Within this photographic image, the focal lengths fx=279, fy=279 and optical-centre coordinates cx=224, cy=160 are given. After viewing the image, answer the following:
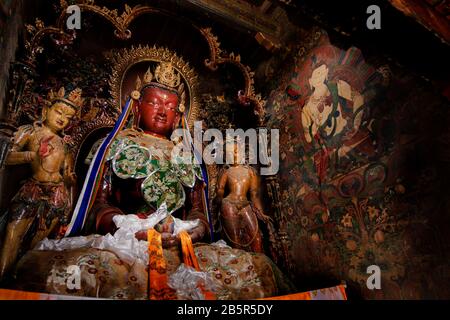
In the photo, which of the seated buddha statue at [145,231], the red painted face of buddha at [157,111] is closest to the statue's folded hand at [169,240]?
the seated buddha statue at [145,231]

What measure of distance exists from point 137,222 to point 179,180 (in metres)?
0.91

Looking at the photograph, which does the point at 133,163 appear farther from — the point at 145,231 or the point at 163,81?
the point at 163,81

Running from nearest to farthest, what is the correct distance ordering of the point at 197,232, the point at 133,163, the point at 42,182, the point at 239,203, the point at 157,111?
the point at 42,182
the point at 197,232
the point at 133,163
the point at 239,203
the point at 157,111

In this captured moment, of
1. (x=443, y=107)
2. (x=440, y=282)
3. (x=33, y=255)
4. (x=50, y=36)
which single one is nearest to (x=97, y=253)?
(x=33, y=255)

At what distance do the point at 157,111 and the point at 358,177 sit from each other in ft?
9.03

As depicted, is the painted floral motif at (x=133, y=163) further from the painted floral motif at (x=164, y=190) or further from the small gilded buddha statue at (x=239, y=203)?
the small gilded buddha statue at (x=239, y=203)

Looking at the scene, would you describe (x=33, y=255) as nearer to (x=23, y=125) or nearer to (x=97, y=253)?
(x=97, y=253)

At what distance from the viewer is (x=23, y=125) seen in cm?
282

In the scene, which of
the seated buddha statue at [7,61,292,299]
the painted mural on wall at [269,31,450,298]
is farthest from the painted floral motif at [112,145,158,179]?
the painted mural on wall at [269,31,450,298]

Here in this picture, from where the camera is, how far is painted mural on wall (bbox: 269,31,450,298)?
224 cm

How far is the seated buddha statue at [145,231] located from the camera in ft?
7.20

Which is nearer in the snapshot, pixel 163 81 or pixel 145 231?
pixel 145 231

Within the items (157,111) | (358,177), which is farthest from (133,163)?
(358,177)

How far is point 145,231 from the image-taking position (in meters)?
2.81
